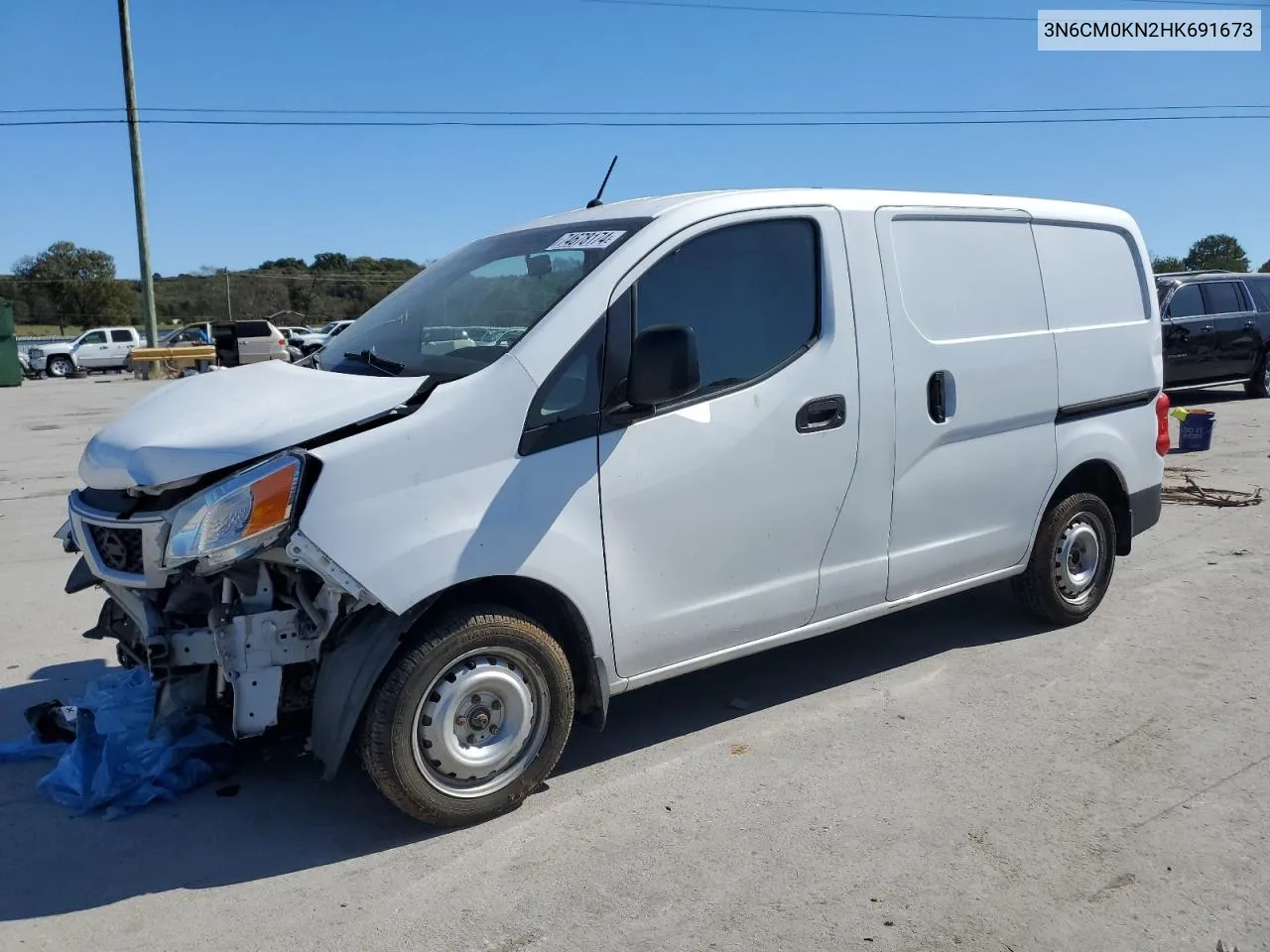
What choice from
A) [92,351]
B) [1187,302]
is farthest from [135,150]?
[1187,302]

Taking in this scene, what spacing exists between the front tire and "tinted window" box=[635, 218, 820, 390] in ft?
3.81

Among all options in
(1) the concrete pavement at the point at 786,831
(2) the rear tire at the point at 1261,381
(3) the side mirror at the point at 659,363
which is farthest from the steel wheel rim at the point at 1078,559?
(2) the rear tire at the point at 1261,381

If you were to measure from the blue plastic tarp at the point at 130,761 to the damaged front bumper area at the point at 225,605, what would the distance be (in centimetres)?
41

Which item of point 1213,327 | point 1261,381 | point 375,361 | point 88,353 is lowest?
point 1261,381

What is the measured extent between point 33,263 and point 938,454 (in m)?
67.6

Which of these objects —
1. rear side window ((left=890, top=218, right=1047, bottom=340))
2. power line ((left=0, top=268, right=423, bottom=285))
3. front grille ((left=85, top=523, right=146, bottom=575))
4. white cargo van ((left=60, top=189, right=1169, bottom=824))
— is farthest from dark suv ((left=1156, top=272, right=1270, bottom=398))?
power line ((left=0, top=268, right=423, bottom=285))

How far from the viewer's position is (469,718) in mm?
3564

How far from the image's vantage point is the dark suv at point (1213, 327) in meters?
14.9

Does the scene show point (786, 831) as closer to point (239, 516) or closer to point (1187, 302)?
point (239, 516)

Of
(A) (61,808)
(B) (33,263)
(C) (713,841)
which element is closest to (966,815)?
(C) (713,841)

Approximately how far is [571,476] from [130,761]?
6.49 feet

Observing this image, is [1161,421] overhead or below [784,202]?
below

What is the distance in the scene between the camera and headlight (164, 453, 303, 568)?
3.16 meters

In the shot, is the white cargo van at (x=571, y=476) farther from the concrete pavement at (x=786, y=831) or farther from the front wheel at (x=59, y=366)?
the front wheel at (x=59, y=366)
